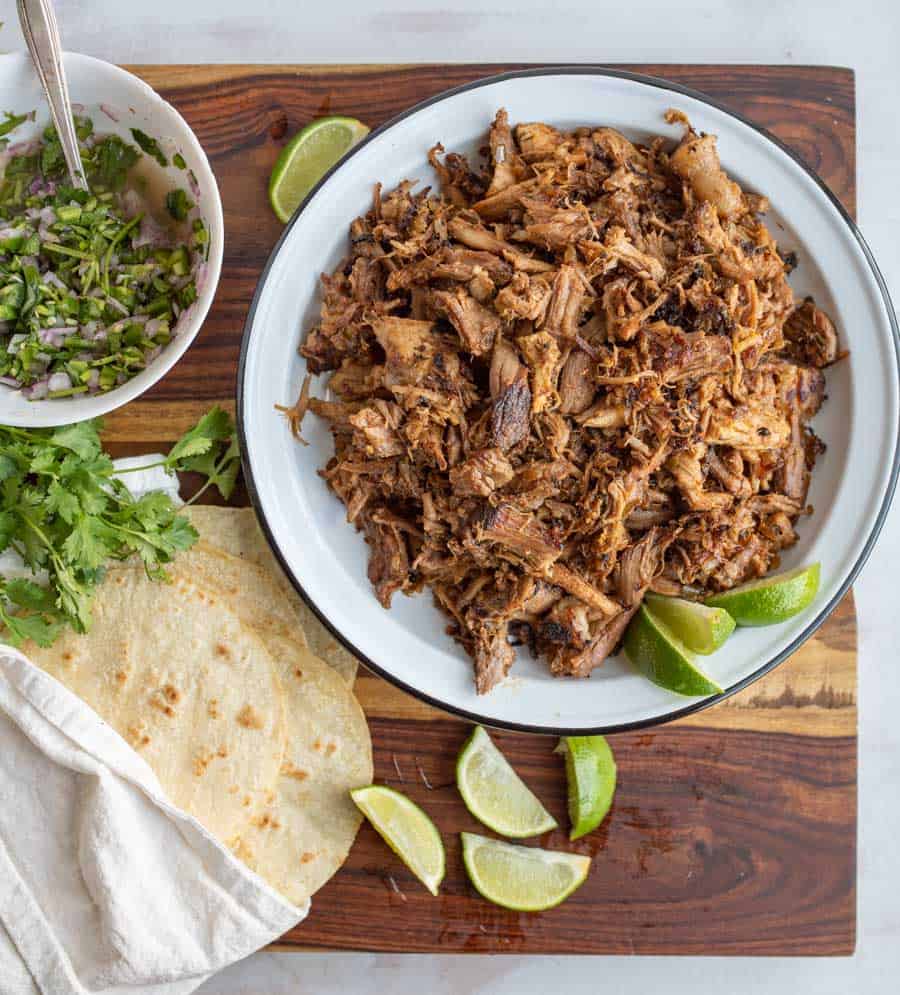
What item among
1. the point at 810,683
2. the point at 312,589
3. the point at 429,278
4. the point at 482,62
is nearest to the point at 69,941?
the point at 312,589

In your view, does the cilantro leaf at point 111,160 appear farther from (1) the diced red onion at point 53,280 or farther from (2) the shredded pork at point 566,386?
(2) the shredded pork at point 566,386

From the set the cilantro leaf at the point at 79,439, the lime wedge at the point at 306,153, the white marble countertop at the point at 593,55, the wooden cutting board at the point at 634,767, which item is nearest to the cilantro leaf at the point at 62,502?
the cilantro leaf at the point at 79,439

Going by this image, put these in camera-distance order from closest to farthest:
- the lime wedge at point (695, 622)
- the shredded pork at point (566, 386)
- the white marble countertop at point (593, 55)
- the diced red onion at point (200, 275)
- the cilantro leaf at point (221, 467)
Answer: the shredded pork at point (566, 386) < the lime wedge at point (695, 622) < the diced red onion at point (200, 275) < the cilantro leaf at point (221, 467) < the white marble countertop at point (593, 55)

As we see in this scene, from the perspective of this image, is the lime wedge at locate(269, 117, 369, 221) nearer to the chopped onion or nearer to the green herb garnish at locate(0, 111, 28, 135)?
the green herb garnish at locate(0, 111, 28, 135)

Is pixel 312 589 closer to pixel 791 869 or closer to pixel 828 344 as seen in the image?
pixel 828 344

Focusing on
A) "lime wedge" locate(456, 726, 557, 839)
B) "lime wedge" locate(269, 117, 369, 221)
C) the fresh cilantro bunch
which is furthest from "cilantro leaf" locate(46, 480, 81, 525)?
"lime wedge" locate(456, 726, 557, 839)

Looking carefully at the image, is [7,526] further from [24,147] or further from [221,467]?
[24,147]
